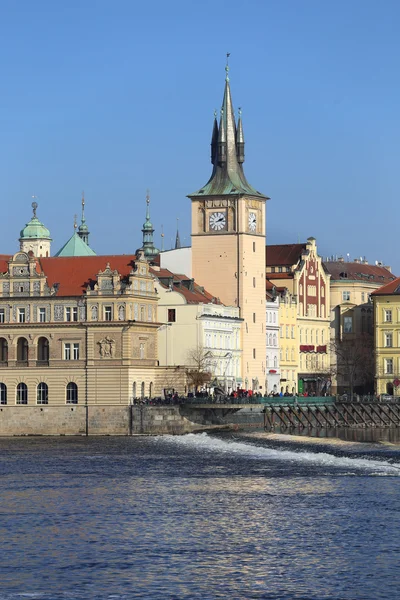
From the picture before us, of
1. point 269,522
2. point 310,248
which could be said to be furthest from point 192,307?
point 269,522

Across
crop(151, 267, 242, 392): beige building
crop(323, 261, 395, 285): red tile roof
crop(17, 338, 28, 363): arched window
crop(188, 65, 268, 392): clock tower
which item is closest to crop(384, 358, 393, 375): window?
crop(323, 261, 395, 285): red tile roof

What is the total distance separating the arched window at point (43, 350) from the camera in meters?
130

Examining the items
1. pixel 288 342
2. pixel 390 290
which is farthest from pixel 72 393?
pixel 390 290

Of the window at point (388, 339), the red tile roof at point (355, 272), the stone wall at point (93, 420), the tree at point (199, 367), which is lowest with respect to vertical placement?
the stone wall at point (93, 420)

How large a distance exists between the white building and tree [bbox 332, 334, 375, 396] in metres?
9.81

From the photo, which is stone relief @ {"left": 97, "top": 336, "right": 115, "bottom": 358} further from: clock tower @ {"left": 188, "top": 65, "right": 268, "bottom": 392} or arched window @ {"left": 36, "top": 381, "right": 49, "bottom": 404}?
clock tower @ {"left": 188, "top": 65, "right": 268, "bottom": 392}

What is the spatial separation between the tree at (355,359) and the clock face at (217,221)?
87.5 feet

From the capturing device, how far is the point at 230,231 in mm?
145750

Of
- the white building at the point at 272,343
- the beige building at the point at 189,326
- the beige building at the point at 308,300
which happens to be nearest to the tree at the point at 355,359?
the beige building at the point at 308,300

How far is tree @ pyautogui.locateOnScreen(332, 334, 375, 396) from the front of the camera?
168 metres

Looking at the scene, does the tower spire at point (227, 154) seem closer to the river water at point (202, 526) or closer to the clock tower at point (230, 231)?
the clock tower at point (230, 231)

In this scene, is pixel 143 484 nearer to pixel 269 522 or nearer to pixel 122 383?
pixel 269 522

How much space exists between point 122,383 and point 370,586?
259 ft

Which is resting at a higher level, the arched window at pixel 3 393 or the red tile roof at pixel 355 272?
the red tile roof at pixel 355 272
